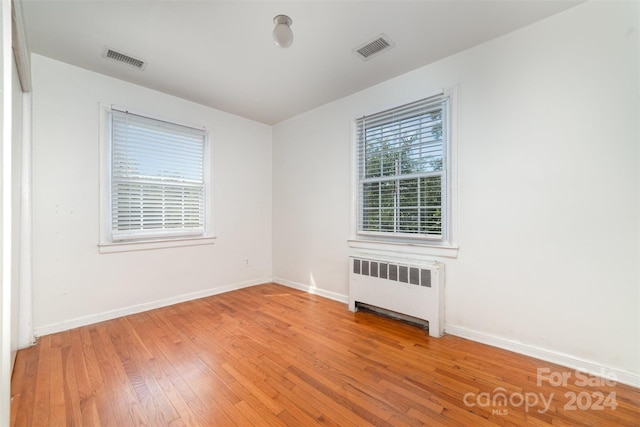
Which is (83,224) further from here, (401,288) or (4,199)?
(401,288)

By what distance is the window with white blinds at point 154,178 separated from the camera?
302cm

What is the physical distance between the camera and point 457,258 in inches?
101

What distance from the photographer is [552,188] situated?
2.09 meters

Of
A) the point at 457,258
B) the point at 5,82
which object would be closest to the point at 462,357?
the point at 457,258

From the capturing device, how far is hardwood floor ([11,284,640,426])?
5.07 ft

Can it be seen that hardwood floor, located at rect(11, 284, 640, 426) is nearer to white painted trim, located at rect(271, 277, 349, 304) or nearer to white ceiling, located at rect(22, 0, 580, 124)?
white painted trim, located at rect(271, 277, 349, 304)

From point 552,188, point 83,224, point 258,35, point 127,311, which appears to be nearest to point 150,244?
point 83,224

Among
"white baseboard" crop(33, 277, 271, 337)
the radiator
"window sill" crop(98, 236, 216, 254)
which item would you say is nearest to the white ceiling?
"window sill" crop(98, 236, 216, 254)

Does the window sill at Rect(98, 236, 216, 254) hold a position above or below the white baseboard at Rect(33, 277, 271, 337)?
above

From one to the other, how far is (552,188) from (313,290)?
2971mm

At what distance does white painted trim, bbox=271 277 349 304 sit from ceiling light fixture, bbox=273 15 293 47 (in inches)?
114

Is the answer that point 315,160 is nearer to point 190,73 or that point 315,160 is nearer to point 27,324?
point 190,73

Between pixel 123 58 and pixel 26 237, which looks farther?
pixel 123 58

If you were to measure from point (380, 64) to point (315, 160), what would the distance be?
1.56 m
